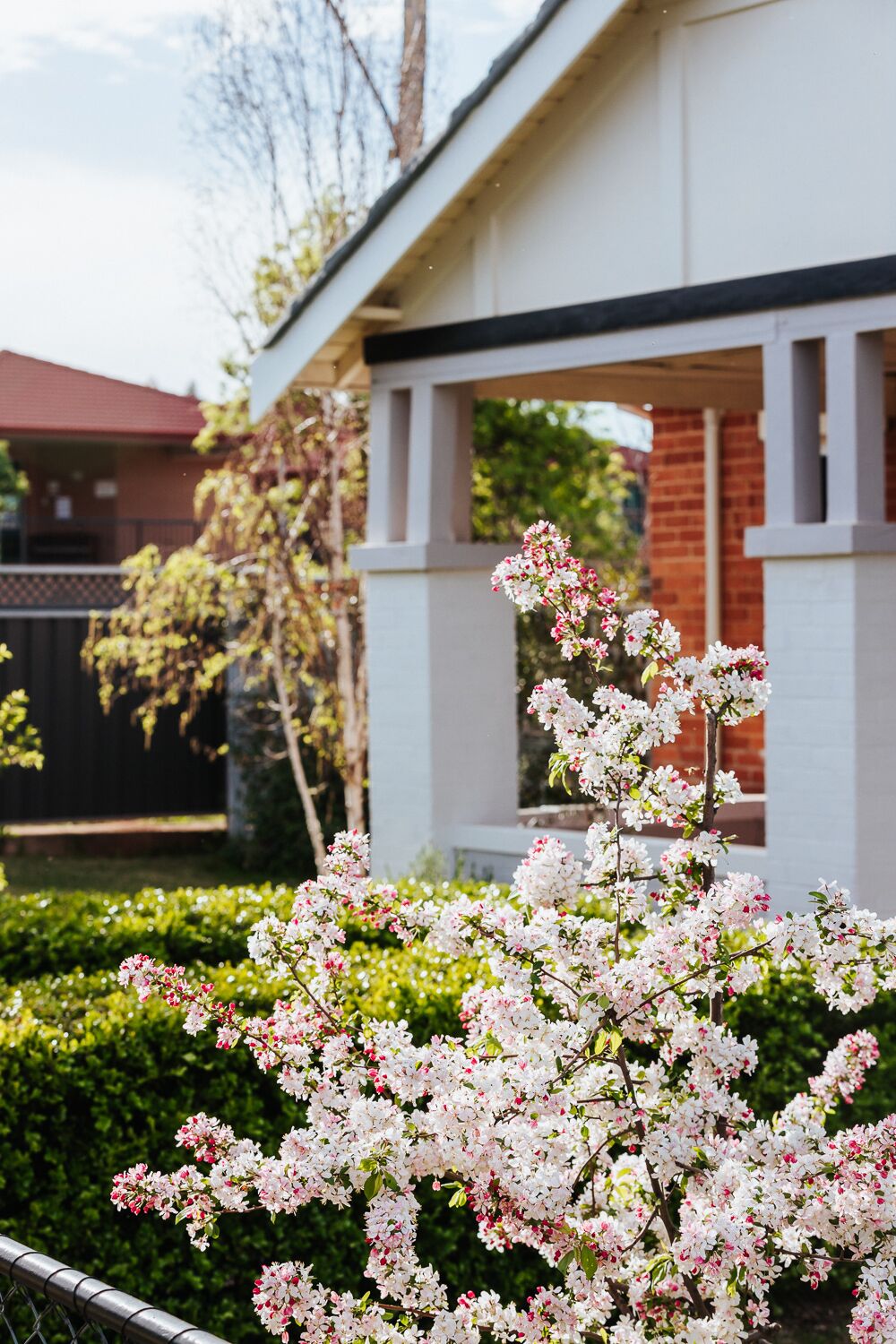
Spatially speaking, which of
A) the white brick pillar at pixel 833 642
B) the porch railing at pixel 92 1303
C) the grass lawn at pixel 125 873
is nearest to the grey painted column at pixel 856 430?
the white brick pillar at pixel 833 642

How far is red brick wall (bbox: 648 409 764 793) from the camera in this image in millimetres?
10906

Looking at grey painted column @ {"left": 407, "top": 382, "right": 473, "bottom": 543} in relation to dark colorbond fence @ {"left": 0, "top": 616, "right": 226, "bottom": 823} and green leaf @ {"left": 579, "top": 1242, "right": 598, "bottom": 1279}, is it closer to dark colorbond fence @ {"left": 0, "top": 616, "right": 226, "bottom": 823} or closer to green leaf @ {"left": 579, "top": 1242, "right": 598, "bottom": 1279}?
green leaf @ {"left": 579, "top": 1242, "right": 598, "bottom": 1279}

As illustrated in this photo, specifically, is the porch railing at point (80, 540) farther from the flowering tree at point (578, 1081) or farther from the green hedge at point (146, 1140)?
the flowering tree at point (578, 1081)

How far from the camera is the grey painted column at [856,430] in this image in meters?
6.94

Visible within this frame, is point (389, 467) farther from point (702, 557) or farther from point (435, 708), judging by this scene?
point (702, 557)

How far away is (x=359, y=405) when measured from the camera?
13086 millimetres

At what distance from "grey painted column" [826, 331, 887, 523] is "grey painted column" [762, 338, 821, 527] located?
152mm

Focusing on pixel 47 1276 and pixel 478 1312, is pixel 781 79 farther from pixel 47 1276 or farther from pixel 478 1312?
pixel 47 1276

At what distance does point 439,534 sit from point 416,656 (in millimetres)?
636

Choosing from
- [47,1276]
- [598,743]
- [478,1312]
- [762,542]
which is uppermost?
[762,542]

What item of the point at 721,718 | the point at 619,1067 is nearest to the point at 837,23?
the point at 721,718

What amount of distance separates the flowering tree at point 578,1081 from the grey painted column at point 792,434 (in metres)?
3.68

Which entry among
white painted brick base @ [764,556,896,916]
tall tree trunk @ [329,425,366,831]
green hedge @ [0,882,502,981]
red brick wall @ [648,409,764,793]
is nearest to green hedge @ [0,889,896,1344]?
green hedge @ [0,882,502,981]

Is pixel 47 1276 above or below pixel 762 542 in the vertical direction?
below
